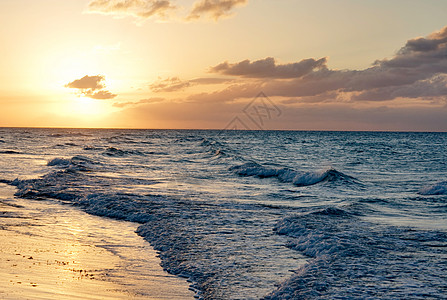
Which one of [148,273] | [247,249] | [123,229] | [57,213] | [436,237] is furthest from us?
[57,213]

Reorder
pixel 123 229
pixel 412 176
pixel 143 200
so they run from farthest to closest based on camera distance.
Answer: pixel 412 176, pixel 143 200, pixel 123 229

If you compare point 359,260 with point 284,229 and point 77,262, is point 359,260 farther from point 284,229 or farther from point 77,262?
point 77,262

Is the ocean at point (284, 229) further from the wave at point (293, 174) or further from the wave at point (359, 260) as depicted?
the wave at point (293, 174)

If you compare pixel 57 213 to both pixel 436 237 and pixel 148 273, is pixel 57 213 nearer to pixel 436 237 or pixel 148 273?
pixel 148 273

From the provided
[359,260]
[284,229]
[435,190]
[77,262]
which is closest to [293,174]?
[435,190]

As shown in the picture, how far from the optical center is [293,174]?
32219 mm

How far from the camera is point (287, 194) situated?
23.9m

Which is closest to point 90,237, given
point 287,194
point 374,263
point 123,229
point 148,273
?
point 123,229

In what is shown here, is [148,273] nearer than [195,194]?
Yes

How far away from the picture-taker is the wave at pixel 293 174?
2961 centimetres

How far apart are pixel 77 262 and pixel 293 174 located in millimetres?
23860

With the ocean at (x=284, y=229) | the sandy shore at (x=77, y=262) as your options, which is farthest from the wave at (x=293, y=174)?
the sandy shore at (x=77, y=262)

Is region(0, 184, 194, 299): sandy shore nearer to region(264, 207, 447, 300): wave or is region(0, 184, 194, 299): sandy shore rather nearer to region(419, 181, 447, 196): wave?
region(264, 207, 447, 300): wave

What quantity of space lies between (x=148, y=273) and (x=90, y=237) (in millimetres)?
3954
